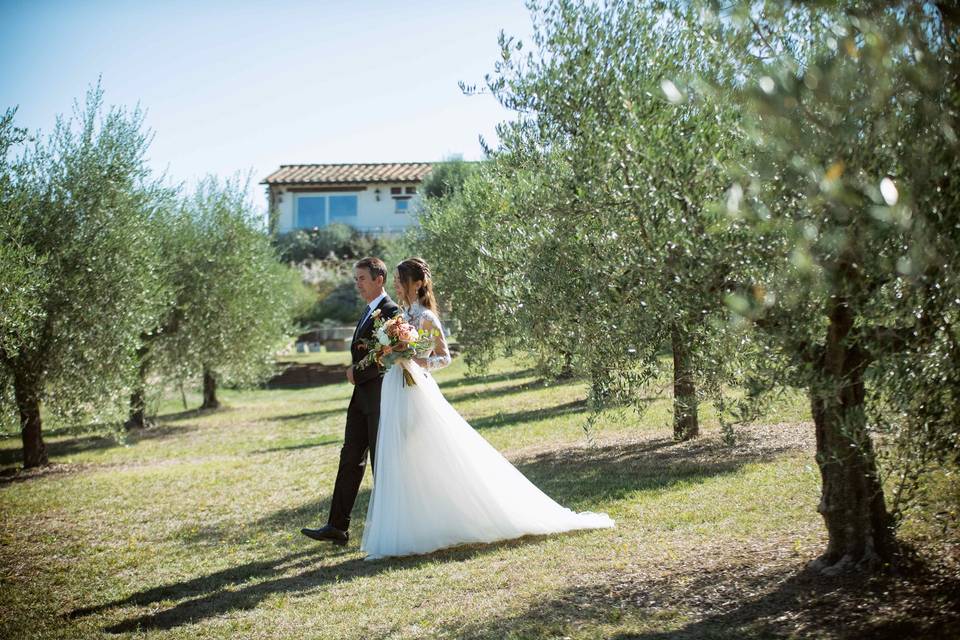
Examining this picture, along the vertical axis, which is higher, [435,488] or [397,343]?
[397,343]

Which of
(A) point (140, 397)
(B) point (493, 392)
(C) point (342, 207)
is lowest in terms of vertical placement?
(B) point (493, 392)

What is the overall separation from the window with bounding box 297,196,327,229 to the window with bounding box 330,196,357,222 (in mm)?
552

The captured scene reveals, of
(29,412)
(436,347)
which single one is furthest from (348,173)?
(436,347)

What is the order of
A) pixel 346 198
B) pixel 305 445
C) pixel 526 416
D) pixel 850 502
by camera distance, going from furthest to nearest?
pixel 346 198
pixel 526 416
pixel 305 445
pixel 850 502

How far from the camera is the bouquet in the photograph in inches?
331

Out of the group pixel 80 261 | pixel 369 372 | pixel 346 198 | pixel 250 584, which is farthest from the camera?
pixel 346 198

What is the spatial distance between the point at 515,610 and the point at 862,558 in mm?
2542

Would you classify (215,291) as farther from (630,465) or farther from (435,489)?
(435,489)

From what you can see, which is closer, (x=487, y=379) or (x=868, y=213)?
(x=868, y=213)

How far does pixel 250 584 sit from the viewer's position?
8094 mm

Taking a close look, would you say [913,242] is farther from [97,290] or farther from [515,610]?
[97,290]

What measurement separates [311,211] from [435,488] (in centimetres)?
4969

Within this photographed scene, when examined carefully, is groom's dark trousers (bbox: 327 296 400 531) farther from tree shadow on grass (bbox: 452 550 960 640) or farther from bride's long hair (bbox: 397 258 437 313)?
tree shadow on grass (bbox: 452 550 960 640)

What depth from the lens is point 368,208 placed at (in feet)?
183
